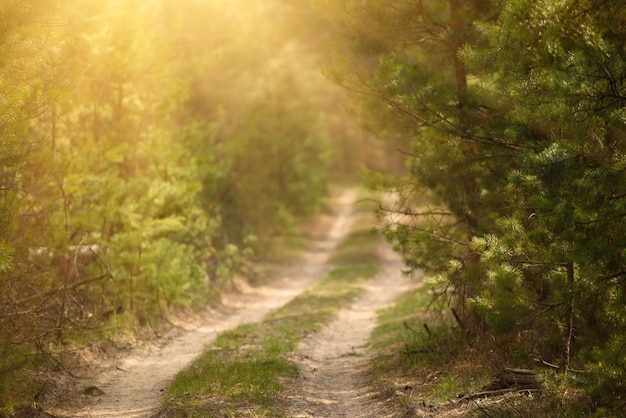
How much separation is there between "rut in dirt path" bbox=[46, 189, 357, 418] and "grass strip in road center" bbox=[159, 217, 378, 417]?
1.55ft

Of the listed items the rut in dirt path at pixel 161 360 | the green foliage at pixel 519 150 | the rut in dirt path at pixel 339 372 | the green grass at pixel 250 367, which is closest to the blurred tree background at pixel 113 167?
the rut in dirt path at pixel 161 360

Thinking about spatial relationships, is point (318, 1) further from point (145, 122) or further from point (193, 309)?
point (193, 309)

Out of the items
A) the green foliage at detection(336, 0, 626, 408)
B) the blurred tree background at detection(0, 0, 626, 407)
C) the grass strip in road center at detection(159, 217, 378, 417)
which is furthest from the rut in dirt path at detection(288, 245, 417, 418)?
the green foliage at detection(336, 0, 626, 408)

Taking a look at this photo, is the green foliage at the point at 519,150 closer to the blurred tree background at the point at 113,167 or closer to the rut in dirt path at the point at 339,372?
the blurred tree background at the point at 113,167

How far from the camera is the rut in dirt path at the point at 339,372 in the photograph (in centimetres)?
968

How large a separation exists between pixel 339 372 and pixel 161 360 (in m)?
3.75

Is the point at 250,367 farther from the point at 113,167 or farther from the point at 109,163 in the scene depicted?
the point at 109,163

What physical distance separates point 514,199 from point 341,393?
422 centimetres

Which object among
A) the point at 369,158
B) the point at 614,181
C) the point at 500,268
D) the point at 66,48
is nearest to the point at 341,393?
the point at 500,268

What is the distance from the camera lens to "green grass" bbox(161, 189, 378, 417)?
30.2 feet

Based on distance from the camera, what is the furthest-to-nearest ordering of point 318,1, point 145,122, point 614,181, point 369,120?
point 145,122
point 369,120
point 318,1
point 614,181

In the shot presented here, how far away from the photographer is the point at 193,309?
2017 cm

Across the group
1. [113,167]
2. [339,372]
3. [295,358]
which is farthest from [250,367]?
[113,167]

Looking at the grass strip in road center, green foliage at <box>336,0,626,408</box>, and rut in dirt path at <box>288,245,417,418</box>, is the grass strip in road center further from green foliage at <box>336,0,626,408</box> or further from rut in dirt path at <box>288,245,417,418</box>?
green foliage at <box>336,0,626,408</box>
